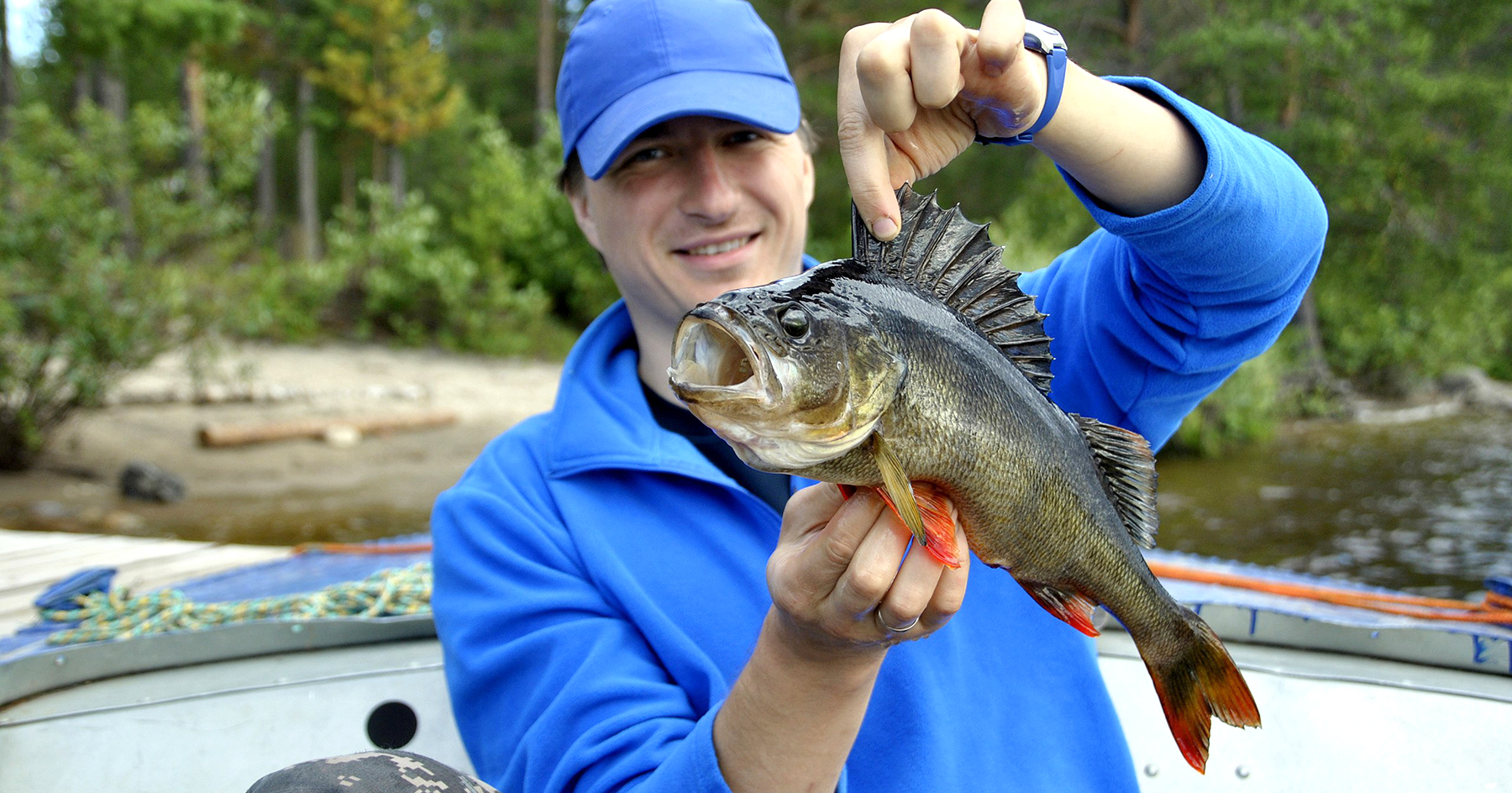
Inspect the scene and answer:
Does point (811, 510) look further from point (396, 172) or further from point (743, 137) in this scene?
point (396, 172)

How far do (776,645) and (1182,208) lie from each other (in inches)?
38.8

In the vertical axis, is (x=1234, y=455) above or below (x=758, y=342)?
below

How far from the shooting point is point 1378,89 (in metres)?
18.0

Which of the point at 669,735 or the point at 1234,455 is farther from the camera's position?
the point at 1234,455

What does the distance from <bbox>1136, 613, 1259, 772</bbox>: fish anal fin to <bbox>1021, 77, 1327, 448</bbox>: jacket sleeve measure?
0.54 metres

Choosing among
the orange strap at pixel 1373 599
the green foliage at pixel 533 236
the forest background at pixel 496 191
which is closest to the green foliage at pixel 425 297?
the forest background at pixel 496 191

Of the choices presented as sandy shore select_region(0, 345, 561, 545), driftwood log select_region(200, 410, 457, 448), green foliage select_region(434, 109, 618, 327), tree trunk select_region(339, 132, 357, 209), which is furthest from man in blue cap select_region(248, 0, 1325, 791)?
tree trunk select_region(339, 132, 357, 209)

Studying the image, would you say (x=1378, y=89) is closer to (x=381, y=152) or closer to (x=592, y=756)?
(x=592, y=756)

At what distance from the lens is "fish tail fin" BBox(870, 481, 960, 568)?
1.40 m

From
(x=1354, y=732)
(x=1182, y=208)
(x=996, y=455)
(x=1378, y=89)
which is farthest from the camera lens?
(x=1378, y=89)

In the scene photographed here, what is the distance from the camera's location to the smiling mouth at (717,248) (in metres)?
2.32

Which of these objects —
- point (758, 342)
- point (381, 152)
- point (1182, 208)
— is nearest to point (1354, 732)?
point (1182, 208)

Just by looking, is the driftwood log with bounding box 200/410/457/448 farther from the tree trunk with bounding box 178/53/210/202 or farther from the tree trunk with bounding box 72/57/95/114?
the tree trunk with bounding box 72/57/95/114

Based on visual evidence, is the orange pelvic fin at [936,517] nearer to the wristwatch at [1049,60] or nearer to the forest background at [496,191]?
the wristwatch at [1049,60]
